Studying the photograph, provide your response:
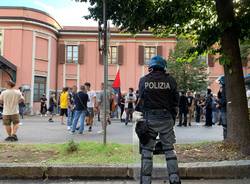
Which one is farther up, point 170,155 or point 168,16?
point 168,16

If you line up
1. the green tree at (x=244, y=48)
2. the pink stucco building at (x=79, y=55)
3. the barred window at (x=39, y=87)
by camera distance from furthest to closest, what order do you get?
the pink stucco building at (x=79, y=55)
the barred window at (x=39, y=87)
the green tree at (x=244, y=48)

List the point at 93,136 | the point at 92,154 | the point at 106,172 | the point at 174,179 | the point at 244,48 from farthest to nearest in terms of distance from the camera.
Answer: the point at 244,48, the point at 93,136, the point at 92,154, the point at 106,172, the point at 174,179

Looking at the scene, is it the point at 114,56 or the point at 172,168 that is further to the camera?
the point at 114,56

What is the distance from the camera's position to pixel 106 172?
7.53 m

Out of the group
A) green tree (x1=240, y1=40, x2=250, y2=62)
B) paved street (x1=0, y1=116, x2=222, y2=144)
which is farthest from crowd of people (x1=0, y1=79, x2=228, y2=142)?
green tree (x1=240, y1=40, x2=250, y2=62)

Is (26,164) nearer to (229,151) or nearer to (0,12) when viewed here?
(229,151)

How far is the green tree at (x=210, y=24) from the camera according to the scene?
29.8 ft

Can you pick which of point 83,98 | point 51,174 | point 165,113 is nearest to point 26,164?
point 51,174

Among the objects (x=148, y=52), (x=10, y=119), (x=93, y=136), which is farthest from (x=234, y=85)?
(x=148, y=52)

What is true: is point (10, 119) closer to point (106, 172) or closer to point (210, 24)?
point (106, 172)

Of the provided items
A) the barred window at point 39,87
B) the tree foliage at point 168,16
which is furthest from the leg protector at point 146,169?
the barred window at point 39,87

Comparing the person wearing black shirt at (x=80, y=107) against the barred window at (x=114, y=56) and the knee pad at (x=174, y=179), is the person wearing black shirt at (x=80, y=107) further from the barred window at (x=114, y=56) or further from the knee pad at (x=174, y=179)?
the barred window at (x=114, y=56)

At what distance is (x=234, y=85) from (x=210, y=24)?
1841 millimetres

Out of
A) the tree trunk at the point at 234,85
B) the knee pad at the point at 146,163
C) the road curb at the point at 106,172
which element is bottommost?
the road curb at the point at 106,172
